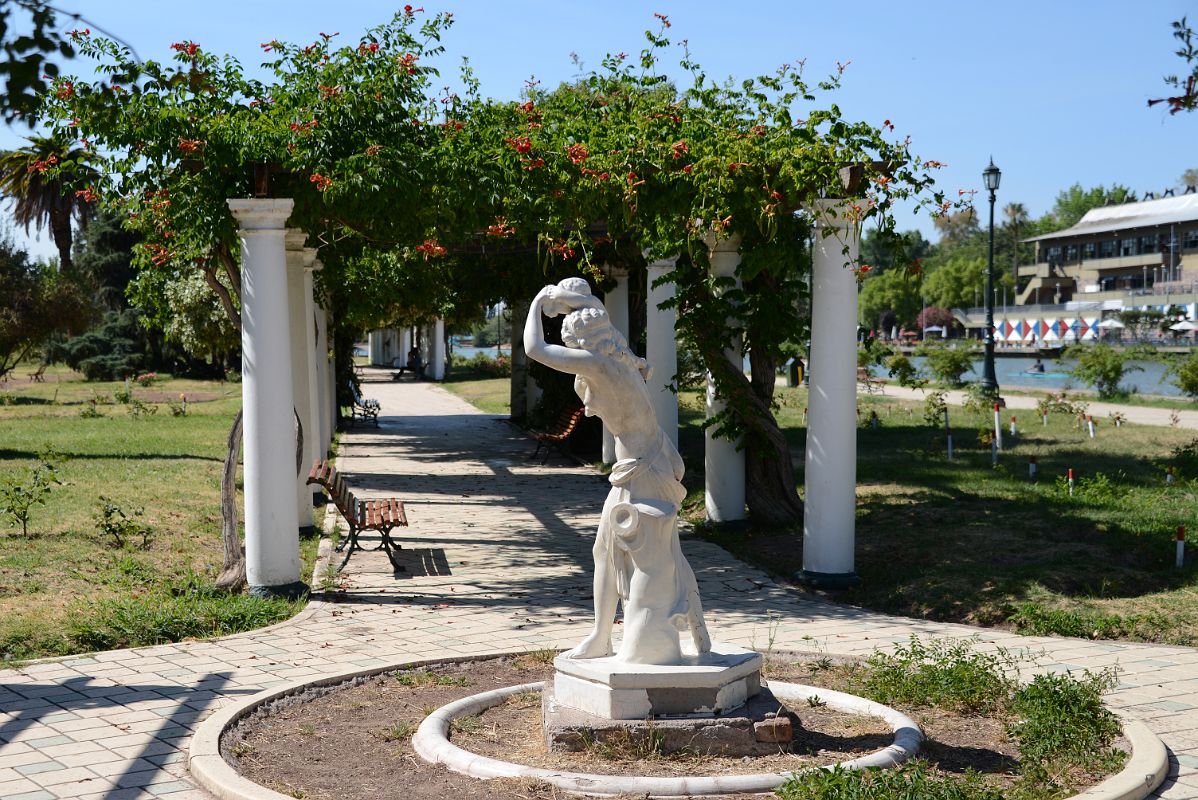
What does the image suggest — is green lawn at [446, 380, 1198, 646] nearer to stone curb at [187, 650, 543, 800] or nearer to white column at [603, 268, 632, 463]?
white column at [603, 268, 632, 463]

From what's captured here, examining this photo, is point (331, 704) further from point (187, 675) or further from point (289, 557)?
point (289, 557)

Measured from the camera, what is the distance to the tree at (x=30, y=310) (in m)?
30.1

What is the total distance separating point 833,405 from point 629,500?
14.3 ft

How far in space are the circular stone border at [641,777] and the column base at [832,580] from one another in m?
3.40

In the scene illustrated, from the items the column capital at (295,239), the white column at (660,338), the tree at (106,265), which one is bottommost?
the white column at (660,338)

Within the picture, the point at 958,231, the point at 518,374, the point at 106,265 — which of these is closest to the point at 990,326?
the point at 518,374

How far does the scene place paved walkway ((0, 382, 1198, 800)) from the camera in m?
5.71

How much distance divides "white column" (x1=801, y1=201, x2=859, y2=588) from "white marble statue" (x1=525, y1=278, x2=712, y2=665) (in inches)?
160

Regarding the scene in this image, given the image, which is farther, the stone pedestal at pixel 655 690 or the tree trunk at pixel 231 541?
the tree trunk at pixel 231 541

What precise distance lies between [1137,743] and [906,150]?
556 centimetres

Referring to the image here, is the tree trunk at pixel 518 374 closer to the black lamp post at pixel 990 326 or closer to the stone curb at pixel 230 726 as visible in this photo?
the black lamp post at pixel 990 326

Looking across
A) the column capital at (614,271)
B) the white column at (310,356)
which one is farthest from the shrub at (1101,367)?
the white column at (310,356)

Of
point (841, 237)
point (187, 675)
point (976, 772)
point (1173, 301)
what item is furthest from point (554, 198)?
point (1173, 301)

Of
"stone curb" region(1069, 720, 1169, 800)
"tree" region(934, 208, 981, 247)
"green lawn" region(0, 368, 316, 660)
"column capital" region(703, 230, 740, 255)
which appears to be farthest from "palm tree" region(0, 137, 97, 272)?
"tree" region(934, 208, 981, 247)
